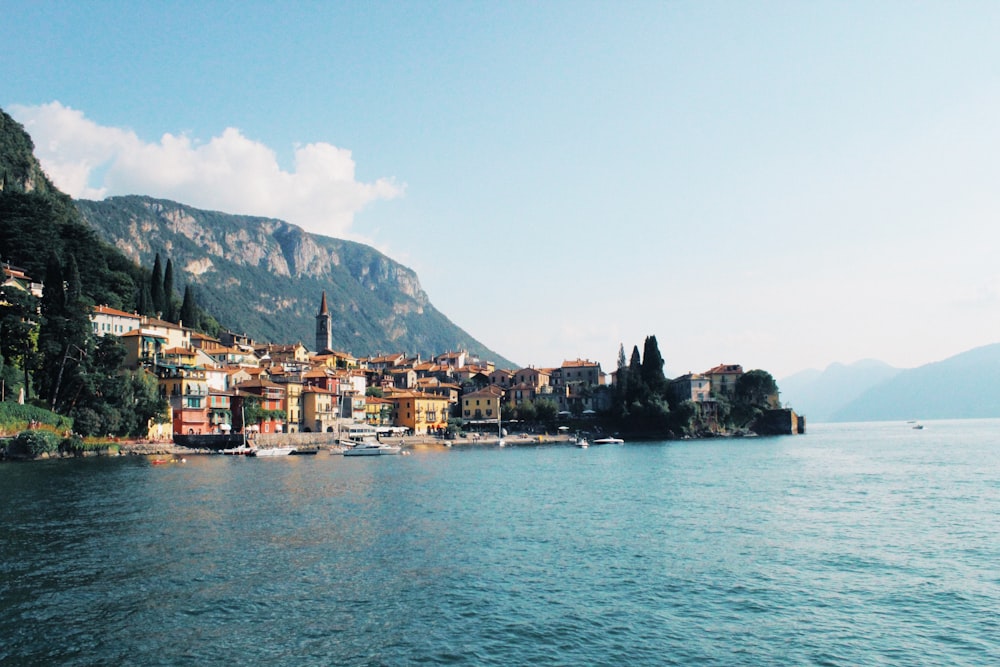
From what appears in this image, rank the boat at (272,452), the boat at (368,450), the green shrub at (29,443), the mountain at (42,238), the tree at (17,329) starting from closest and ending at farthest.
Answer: the green shrub at (29,443) < the tree at (17,329) < the boat at (272,452) < the boat at (368,450) < the mountain at (42,238)

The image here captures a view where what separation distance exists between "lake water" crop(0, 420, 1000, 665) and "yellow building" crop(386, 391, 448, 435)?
6344 centimetres

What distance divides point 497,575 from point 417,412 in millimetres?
84984

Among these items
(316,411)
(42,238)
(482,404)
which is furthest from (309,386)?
(42,238)

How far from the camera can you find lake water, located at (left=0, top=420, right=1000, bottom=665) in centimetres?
1498

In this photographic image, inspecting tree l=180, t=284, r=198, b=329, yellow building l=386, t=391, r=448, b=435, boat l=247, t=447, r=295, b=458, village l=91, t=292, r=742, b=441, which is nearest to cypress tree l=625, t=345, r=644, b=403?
village l=91, t=292, r=742, b=441

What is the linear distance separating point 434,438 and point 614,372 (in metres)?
38.4

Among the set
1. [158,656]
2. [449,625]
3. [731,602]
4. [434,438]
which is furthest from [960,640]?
[434,438]

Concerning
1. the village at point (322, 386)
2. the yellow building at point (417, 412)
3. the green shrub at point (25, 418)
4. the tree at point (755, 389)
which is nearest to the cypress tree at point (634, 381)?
the village at point (322, 386)

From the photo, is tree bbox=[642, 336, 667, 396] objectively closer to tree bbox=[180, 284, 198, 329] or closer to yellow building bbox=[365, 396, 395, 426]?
yellow building bbox=[365, 396, 395, 426]

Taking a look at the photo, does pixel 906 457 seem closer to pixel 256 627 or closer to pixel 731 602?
pixel 731 602

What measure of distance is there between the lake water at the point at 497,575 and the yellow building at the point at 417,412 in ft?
208

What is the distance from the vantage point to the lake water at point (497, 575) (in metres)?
15.0

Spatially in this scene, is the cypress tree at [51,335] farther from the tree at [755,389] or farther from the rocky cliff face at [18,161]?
the tree at [755,389]

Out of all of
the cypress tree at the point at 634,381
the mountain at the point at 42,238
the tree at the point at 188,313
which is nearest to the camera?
the mountain at the point at 42,238
